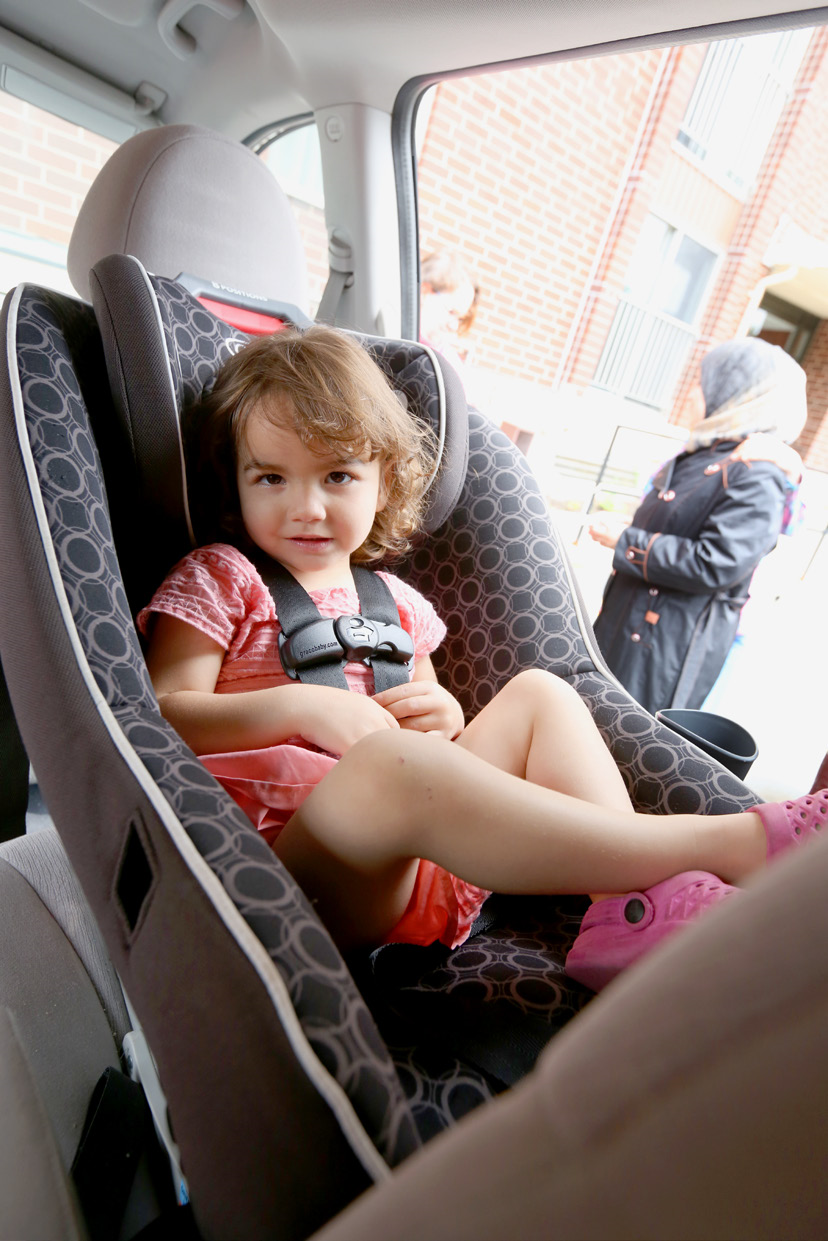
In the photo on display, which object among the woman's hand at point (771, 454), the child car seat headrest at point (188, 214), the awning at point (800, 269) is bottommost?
the woman's hand at point (771, 454)

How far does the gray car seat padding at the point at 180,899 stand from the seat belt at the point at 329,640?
0.94 ft

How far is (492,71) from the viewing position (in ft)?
5.22

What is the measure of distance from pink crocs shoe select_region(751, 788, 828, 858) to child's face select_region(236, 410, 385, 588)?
26.8 inches

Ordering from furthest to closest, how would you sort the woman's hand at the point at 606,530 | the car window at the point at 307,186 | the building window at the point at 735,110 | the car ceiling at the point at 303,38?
the building window at the point at 735,110
the car window at the point at 307,186
the woman's hand at the point at 606,530
the car ceiling at the point at 303,38

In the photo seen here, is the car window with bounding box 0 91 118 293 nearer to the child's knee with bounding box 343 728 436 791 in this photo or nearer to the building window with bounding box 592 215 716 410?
the child's knee with bounding box 343 728 436 791

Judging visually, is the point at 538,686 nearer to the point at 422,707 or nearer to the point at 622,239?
the point at 422,707

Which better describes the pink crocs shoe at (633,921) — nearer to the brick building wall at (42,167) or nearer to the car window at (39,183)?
the car window at (39,183)

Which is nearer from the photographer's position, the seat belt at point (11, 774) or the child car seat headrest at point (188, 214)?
the seat belt at point (11, 774)

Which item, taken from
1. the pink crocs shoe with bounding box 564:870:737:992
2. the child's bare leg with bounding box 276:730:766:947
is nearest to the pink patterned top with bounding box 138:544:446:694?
the child's bare leg with bounding box 276:730:766:947

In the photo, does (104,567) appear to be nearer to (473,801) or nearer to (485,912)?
(473,801)

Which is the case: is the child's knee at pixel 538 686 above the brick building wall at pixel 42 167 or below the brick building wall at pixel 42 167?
below

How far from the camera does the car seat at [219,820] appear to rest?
0.47 metres

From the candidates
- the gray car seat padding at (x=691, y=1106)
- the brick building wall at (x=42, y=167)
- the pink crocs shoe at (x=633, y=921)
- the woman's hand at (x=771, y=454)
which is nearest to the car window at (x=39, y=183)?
the brick building wall at (x=42, y=167)

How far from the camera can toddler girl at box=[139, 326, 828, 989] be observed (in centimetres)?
71
